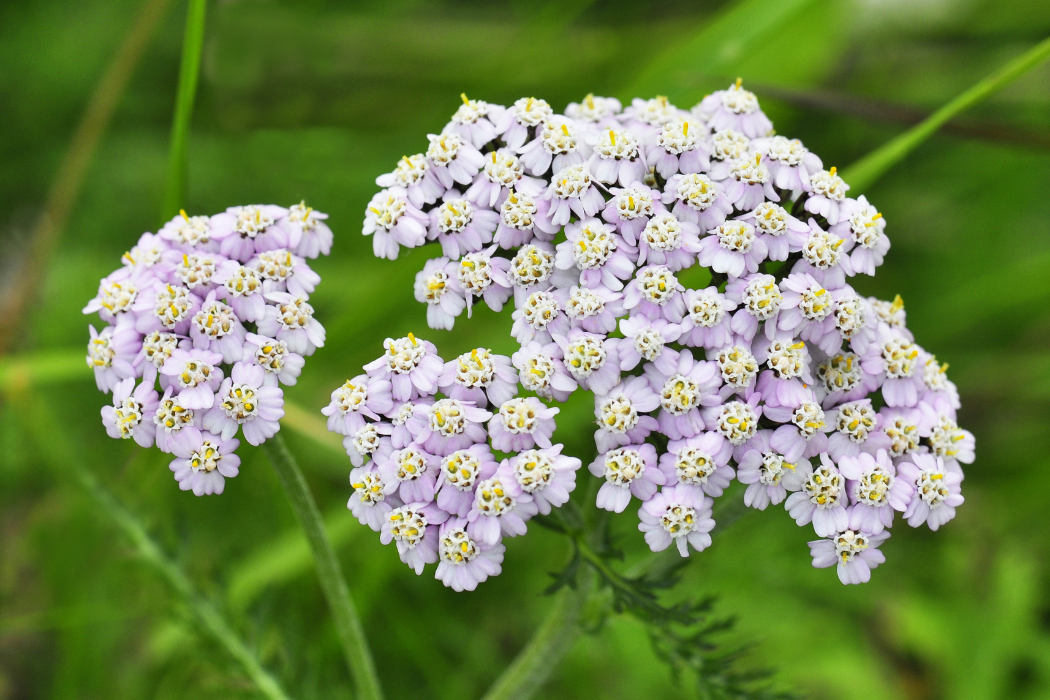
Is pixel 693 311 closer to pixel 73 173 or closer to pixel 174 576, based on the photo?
pixel 174 576

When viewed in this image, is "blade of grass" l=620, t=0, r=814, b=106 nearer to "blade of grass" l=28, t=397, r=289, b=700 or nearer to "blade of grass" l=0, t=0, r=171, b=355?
"blade of grass" l=0, t=0, r=171, b=355

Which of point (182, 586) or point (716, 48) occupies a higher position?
point (716, 48)

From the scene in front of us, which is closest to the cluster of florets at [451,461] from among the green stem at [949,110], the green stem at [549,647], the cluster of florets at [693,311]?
the cluster of florets at [693,311]

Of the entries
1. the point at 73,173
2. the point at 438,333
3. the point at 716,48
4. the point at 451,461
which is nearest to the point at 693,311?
the point at 451,461

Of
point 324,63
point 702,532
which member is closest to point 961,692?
point 702,532

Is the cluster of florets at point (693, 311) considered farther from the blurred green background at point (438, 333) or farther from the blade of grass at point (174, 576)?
the blade of grass at point (174, 576)
